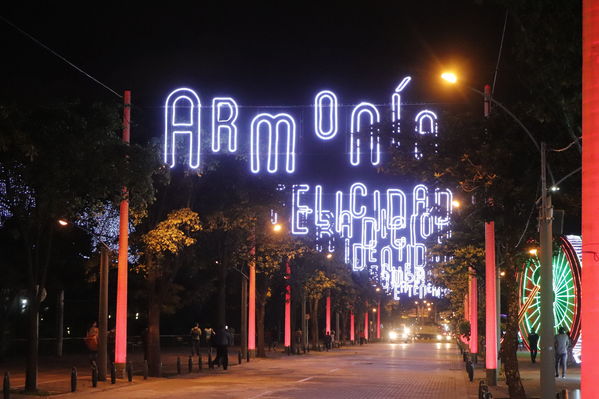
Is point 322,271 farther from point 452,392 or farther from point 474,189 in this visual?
point 474,189

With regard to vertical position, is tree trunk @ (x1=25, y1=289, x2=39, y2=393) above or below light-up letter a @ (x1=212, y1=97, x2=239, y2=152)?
below

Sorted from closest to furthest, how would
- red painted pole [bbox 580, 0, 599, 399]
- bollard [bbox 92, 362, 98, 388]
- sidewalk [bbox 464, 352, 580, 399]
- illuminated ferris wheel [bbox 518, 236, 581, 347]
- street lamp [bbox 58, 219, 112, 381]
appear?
red painted pole [bbox 580, 0, 599, 399], sidewalk [bbox 464, 352, 580, 399], bollard [bbox 92, 362, 98, 388], street lamp [bbox 58, 219, 112, 381], illuminated ferris wheel [bbox 518, 236, 581, 347]

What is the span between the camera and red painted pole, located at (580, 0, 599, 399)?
9469mm

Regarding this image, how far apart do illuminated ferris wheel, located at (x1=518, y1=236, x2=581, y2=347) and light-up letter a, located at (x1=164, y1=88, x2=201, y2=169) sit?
14502 millimetres

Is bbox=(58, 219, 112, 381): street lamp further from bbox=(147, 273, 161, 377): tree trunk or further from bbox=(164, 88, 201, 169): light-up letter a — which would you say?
bbox=(164, 88, 201, 169): light-up letter a

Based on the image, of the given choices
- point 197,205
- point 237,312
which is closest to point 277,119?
point 197,205

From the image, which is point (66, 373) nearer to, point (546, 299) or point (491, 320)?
point (491, 320)

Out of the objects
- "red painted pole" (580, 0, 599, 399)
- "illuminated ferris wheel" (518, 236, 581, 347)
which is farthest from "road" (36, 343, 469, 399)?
"red painted pole" (580, 0, 599, 399)

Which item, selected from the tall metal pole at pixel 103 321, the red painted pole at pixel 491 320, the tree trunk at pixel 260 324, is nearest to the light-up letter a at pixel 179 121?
the tall metal pole at pixel 103 321

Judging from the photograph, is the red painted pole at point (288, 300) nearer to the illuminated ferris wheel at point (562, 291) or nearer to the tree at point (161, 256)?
the illuminated ferris wheel at point (562, 291)

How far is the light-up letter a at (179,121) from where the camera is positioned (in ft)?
104

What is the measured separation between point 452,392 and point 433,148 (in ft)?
33.2

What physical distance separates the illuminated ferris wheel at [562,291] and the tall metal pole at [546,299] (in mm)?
16416

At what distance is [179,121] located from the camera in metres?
32.6
